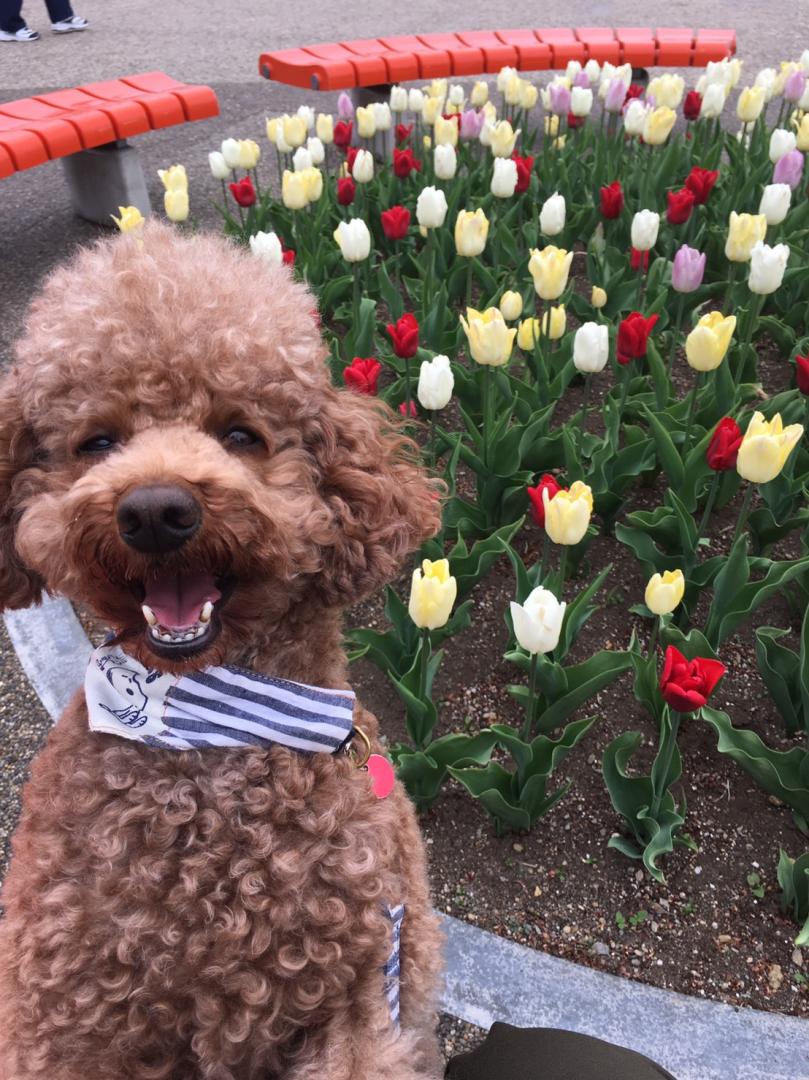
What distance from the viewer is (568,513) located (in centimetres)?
194

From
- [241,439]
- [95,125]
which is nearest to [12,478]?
[241,439]

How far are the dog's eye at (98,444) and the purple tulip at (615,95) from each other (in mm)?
4041

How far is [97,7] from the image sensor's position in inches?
435

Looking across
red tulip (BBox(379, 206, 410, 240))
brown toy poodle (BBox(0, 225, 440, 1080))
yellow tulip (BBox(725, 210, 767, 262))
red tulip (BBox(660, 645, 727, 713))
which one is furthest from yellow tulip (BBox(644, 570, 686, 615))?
red tulip (BBox(379, 206, 410, 240))

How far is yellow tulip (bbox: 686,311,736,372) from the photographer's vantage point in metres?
2.38

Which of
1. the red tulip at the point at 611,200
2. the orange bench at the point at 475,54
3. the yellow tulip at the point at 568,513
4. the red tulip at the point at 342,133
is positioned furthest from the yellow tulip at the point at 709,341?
the orange bench at the point at 475,54

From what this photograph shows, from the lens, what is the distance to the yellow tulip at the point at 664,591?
6.26 ft

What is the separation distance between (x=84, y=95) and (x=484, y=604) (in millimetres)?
4277

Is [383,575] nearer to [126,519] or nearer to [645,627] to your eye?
[126,519]

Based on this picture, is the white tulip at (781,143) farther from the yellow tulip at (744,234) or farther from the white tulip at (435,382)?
the white tulip at (435,382)

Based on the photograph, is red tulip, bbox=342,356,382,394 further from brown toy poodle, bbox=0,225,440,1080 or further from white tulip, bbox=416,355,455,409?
brown toy poodle, bbox=0,225,440,1080

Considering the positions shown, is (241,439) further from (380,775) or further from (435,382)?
(435,382)

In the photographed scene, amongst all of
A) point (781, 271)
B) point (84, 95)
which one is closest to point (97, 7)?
point (84, 95)

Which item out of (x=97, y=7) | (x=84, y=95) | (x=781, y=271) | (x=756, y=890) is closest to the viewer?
(x=756, y=890)
